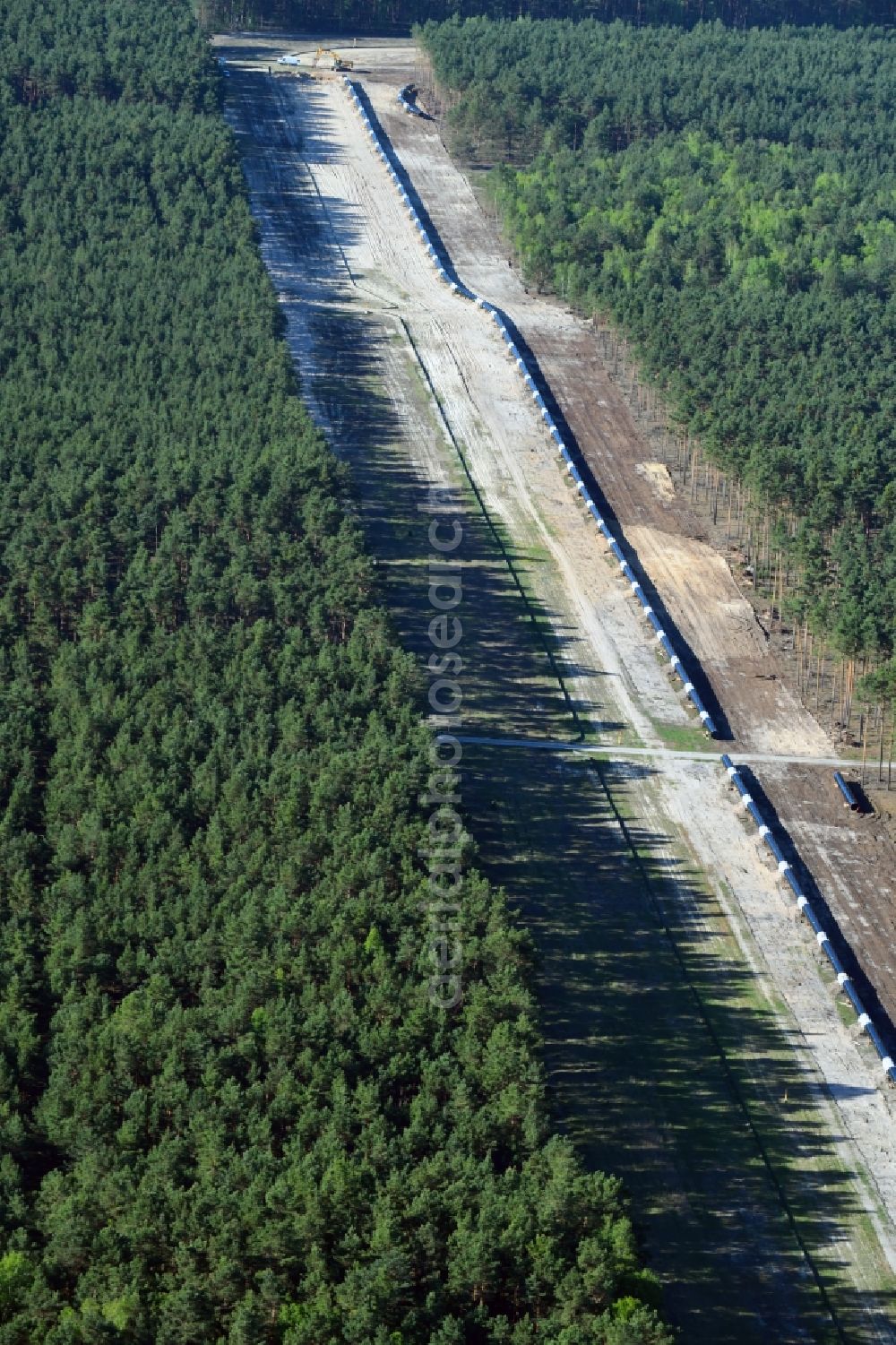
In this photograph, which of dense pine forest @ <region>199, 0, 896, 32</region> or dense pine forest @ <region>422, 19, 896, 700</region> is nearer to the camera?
dense pine forest @ <region>422, 19, 896, 700</region>

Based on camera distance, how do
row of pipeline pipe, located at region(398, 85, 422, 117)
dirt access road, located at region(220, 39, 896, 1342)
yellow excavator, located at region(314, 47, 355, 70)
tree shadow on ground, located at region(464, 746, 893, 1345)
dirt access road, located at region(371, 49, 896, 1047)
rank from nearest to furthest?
tree shadow on ground, located at region(464, 746, 893, 1345) < dirt access road, located at region(220, 39, 896, 1342) < dirt access road, located at region(371, 49, 896, 1047) < row of pipeline pipe, located at region(398, 85, 422, 117) < yellow excavator, located at region(314, 47, 355, 70)

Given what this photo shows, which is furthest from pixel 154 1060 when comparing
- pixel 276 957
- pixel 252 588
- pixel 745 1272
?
pixel 252 588

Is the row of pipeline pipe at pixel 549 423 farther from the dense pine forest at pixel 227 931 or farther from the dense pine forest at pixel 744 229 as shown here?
the dense pine forest at pixel 227 931

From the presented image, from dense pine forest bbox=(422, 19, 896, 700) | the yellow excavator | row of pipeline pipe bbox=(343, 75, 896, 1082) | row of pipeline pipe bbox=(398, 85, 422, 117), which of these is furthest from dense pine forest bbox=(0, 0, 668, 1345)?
the yellow excavator

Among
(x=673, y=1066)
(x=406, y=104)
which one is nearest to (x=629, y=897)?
(x=673, y=1066)

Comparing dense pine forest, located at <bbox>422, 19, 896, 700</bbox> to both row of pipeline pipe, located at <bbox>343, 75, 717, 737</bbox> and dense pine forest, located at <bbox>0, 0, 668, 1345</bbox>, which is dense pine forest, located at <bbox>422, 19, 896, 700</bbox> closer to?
row of pipeline pipe, located at <bbox>343, 75, 717, 737</bbox>

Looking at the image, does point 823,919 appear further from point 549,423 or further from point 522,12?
point 522,12

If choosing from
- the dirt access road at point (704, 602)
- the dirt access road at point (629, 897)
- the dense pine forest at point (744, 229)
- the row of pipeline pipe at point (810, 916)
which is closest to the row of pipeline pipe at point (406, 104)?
the dense pine forest at point (744, 229)

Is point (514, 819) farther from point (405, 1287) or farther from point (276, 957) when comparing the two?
point (405, 1287)
